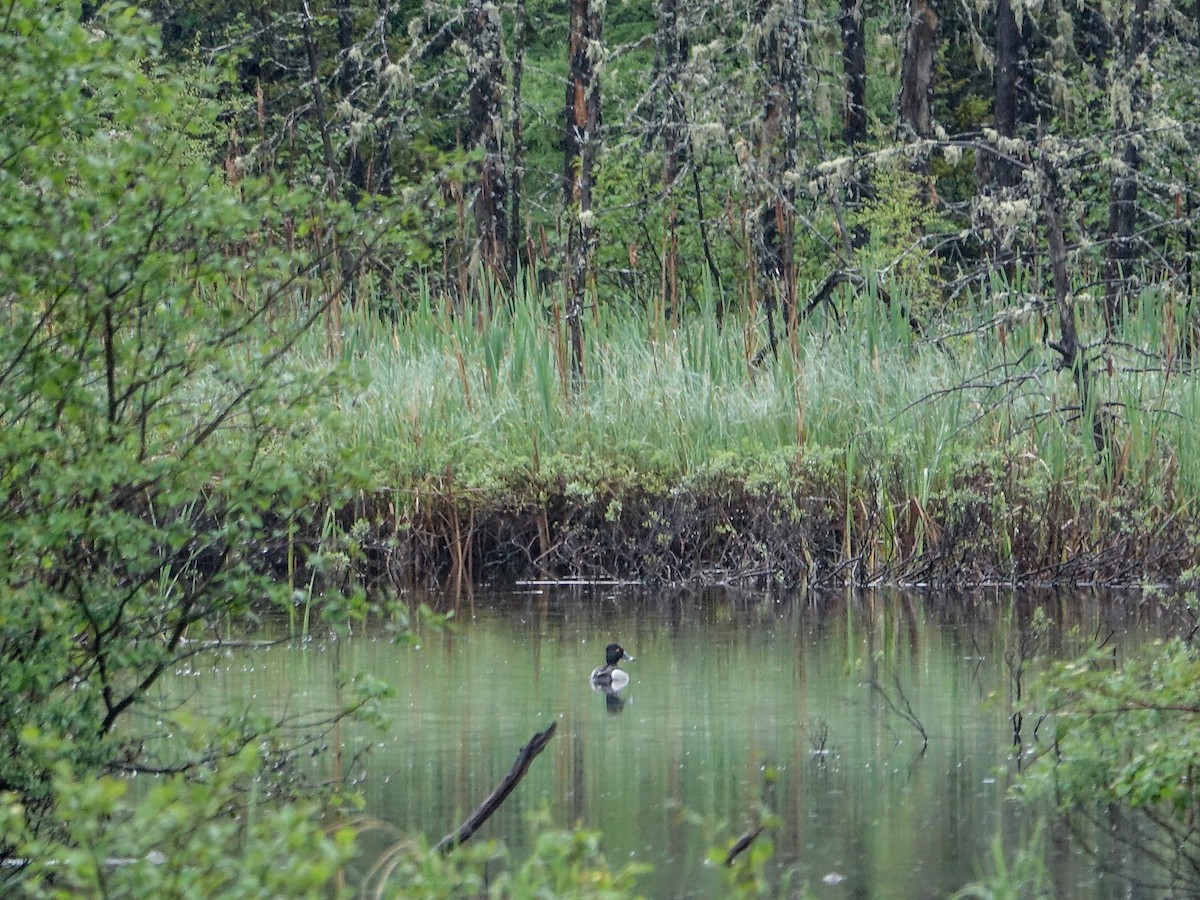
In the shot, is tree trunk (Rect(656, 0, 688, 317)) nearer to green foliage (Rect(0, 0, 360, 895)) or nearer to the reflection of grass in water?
the reflection of grass in water

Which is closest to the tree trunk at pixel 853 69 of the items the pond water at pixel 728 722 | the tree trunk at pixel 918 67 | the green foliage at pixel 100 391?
the tree trunk at pixel 918 67

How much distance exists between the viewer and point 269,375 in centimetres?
484

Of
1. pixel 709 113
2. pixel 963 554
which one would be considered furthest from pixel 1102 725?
pixel 709 113

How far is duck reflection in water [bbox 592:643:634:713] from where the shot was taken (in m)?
7.91

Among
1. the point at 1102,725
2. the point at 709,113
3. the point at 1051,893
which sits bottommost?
the point at 1051,893

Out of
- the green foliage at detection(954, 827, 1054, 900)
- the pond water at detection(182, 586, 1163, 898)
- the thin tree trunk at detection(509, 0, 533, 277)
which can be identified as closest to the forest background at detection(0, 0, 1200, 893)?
the thin tree trunk at detection(509, 0, 533, 277)

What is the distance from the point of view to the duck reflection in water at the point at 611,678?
7.91 metres

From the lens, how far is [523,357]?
42.0 ft

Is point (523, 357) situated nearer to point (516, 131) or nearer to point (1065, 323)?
point (1065, 323)

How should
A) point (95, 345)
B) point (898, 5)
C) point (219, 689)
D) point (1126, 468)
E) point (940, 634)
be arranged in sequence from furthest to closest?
point (898, 5)
point (1126, 468)
point (940, 634)
point (219, 689)
point (95, 345)

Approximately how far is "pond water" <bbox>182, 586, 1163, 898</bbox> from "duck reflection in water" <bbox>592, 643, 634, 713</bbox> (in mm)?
35

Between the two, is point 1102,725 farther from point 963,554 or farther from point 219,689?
point 963,554

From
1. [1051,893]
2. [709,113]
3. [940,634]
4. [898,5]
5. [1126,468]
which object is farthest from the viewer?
[898,5]

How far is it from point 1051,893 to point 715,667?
371 cm
